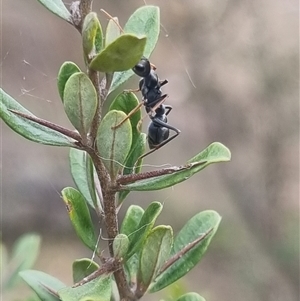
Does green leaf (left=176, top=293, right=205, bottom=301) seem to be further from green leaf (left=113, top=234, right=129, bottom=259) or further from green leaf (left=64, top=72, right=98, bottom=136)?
green leaf (left=64, top=72, right=98, bottom=136)

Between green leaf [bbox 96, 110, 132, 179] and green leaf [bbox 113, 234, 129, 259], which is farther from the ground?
green leaf [bbox 96, 110, 132, 179]

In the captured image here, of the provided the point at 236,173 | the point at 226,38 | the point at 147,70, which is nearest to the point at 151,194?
the point at 236,173

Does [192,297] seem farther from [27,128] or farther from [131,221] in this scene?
[27,128]

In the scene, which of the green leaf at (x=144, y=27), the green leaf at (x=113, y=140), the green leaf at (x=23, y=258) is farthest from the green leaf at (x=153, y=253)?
the green leaf at (x=23, y=258)

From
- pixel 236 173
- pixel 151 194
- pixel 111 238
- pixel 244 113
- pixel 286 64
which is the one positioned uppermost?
pixel 111 238

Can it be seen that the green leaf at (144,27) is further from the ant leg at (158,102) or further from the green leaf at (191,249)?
the green leaf at (191,249)

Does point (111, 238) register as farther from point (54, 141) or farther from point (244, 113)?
point (244, 113)

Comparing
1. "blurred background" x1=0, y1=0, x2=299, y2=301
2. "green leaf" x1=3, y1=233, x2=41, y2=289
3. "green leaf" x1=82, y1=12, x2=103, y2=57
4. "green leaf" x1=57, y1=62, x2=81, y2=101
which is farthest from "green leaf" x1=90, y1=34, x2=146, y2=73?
"green leaf" x1=3, y1=233, x2=41, y2=289
